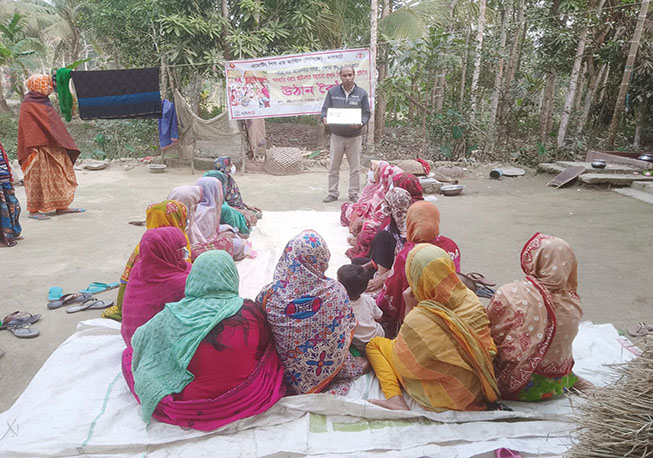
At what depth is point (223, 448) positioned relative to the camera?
1785 millimetres

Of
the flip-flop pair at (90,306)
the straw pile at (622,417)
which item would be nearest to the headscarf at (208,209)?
the flip-flop pair at (90,306)

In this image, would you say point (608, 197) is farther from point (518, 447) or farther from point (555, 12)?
point (518, 447)

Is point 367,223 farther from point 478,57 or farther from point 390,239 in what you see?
point 478,57

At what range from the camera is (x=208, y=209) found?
3.94 m

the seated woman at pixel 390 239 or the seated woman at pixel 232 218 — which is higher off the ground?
the seated woman at pixel 390 239

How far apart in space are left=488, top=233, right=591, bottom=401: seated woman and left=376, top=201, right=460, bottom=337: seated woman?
0.68 meters

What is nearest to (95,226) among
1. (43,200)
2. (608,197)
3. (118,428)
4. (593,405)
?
(43,200)

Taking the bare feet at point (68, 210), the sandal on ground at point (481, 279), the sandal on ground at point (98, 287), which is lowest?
the bare feet at point (68, 210)

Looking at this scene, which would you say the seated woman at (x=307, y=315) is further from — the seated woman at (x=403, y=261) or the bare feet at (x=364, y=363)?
the seated woman at (x=403, y=261)

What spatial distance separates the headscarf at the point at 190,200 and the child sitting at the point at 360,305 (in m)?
1.85

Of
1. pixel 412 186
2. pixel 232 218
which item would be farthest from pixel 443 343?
pixel 232 218

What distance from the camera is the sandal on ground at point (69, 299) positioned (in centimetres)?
314

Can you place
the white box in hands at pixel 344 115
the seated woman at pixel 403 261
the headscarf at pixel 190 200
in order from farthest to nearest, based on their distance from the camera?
the white box in hands at pixel 344 115
the headscarf at pixel 190 200
the seated woman at pixel 403 261

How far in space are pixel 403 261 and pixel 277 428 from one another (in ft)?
3.93
